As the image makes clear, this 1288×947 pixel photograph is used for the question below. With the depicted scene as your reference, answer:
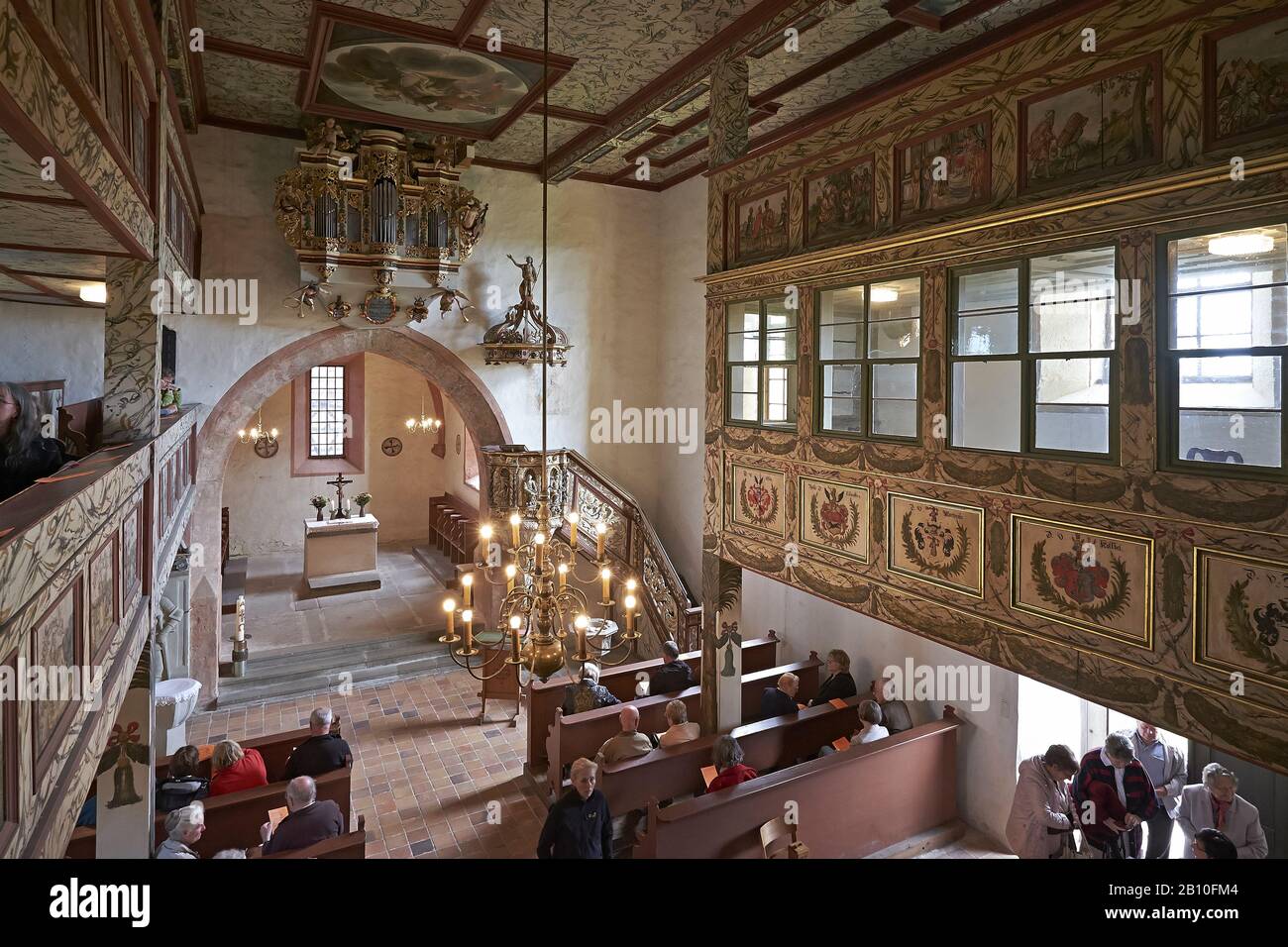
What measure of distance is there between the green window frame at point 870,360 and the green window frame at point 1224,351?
1826 mm

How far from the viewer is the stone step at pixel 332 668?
11164 millimetres

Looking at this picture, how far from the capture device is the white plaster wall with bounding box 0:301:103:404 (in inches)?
341

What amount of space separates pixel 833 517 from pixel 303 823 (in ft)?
17.1

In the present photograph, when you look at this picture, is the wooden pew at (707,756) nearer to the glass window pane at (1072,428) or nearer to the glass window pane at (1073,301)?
the glass window pane at (1072,428)

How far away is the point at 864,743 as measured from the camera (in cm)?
761

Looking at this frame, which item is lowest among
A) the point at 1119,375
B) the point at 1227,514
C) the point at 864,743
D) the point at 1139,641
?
the point at 864,743

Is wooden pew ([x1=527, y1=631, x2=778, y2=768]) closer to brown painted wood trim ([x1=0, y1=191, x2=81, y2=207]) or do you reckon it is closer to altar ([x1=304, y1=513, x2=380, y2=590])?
brown painted wood trim ([x1=0, y1=191, x2=81, y2=207])

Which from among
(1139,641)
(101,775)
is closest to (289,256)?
(101,775)

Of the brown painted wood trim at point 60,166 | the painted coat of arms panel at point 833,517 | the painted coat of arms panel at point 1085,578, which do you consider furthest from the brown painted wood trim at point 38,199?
the painted coat of arms panel at point 1085,578

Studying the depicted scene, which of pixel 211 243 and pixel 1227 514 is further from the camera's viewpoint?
pixel 211 243

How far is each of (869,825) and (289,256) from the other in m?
11.0

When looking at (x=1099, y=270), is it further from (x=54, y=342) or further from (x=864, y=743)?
(x=54, y=342)

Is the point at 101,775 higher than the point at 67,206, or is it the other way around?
the point at 67,206

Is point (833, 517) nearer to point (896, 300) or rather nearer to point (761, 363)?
point (761, 363)
